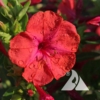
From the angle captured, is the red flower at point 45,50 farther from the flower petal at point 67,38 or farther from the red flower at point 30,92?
the red flower at point 30,92

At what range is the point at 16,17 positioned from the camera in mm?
1369

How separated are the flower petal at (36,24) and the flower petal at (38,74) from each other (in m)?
0.12

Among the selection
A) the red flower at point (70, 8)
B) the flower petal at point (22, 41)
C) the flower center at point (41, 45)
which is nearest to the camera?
the flower petal at point (22, 41)

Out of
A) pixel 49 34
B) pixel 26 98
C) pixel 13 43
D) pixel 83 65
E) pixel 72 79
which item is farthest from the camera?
pixel 83 65

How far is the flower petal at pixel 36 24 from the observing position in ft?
4.18

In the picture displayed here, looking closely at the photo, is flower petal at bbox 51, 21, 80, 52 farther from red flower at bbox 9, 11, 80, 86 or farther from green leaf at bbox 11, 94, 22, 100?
green leaf at bbox 11, 94, 22, 100

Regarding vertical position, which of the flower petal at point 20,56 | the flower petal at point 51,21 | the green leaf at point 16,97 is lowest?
the green leaf at point 16,97

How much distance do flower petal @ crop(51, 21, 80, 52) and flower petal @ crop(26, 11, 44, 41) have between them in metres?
0.07

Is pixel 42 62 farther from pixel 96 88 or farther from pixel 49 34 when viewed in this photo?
pixel 96 88

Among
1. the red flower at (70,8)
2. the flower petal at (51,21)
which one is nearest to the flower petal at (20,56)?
the flower petal at (51,21)

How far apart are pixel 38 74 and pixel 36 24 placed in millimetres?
186

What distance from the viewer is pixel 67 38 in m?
1.33

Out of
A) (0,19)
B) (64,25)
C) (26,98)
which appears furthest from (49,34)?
(26,98)

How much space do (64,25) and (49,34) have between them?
0.07 m
